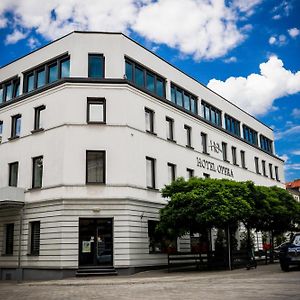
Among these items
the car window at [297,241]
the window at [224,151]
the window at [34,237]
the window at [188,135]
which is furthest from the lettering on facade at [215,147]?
the window at [34,237]

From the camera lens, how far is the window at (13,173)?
1124 inches

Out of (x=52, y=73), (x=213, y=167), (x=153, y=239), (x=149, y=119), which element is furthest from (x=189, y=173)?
(x=52, y=73)

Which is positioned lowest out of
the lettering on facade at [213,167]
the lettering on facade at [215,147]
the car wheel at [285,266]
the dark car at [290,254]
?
the car wheel at [285,266]

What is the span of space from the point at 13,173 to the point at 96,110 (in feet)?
24.4

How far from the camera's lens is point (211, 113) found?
1476 inches

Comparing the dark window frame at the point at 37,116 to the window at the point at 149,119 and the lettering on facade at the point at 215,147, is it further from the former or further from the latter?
the lettering on facade at the point at 215,147

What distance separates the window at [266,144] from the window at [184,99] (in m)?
16.6

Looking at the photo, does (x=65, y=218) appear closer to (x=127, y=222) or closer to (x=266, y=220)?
(x=127, y=222)

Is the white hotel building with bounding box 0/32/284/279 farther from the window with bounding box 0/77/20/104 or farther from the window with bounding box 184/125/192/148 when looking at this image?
the window with bounding box 184/125/192/148

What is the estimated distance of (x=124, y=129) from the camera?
85.1ft

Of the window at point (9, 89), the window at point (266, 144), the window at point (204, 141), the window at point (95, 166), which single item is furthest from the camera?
the window at point (266, 144)

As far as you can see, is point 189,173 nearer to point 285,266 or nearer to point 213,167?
point 213,167

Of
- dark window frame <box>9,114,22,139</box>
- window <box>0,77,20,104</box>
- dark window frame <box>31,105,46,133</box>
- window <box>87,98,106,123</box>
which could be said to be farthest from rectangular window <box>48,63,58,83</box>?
dark window frame <box>9,114,22,139</box>

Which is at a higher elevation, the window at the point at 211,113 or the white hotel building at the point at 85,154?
the window at the point at 211,113
